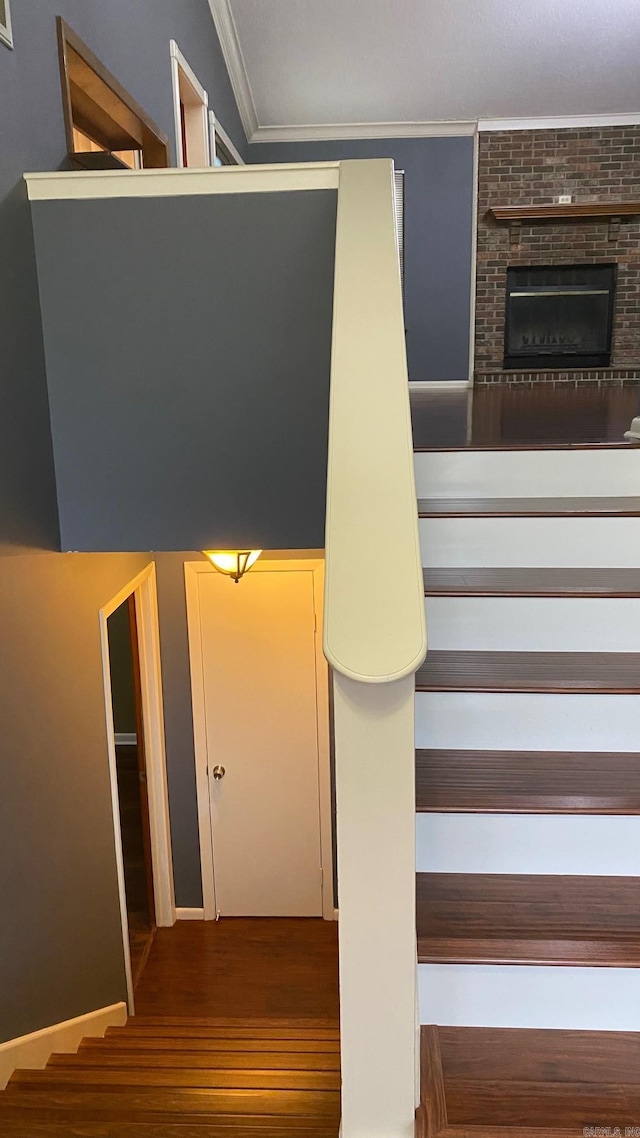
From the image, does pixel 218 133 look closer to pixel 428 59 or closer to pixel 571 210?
pixel 428 59

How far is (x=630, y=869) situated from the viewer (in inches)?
68.2

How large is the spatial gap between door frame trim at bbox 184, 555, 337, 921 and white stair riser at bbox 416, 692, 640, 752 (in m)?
2.39

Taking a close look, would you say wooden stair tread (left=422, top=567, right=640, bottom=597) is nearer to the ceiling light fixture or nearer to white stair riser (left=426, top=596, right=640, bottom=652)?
white stair riser (left=426, top=596, right=640, bottom=652)

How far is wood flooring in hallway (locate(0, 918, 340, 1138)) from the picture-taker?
6.90 ft

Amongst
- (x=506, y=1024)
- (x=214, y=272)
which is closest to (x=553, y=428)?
(x=214, y=272)

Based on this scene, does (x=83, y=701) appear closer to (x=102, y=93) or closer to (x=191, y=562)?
(x=191, y=562)

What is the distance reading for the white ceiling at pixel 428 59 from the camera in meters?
5.22

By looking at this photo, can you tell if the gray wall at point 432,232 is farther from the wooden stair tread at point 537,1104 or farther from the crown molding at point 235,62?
the wooden stair tread at point 537,1104

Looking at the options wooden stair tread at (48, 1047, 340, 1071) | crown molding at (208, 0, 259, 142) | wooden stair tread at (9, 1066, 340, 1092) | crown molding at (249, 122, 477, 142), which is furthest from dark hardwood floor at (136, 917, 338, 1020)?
crown molding at (249, 122, 477, 142)

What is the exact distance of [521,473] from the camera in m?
2.57

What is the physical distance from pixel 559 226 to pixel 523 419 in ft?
13.3

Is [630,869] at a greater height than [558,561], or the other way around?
[558,561]

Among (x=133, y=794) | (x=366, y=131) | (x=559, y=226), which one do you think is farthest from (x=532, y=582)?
(x=366, y=131)

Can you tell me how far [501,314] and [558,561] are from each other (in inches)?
213
